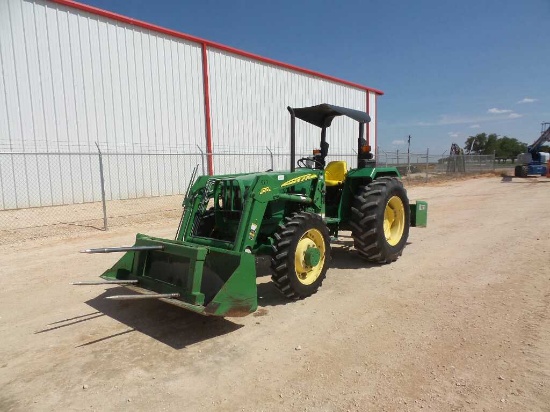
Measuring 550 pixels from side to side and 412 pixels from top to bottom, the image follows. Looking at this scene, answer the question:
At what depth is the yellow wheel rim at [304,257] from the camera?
14.8 feet

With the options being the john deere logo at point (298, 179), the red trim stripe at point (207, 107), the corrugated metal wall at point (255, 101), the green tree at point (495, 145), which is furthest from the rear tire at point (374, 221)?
the green tree at point (495, 145)

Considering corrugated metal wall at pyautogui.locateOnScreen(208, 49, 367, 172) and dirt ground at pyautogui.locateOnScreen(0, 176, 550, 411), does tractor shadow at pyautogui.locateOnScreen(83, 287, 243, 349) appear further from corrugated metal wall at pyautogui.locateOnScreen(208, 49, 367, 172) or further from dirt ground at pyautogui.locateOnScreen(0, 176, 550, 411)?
corrugated metal wall at pyautogui.locateOnScreen(208, 49, 367, 172)

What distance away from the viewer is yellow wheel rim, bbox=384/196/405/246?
21.6 ft

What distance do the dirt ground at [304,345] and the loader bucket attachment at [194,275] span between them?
0.32 metres

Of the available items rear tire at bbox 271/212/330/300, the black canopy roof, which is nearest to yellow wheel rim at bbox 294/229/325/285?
rear tire at bbox 271/212/330/300

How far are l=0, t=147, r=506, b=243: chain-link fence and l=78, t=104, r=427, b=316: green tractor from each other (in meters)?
4.94

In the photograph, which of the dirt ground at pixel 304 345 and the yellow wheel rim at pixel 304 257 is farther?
the yellow wheel rim at pixel 304 257

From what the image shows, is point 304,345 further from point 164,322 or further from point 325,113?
point 325,113

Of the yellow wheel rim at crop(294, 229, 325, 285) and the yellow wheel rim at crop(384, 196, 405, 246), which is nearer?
the yellow wheel rim at crop(294, 229, 325, 285)

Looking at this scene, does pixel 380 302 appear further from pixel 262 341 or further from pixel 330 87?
pixel 330 87

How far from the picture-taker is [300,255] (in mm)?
4500

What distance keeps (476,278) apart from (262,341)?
10.7ft

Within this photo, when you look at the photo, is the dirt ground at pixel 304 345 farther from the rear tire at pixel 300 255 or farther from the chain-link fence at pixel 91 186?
the chain-link fence at pixel 91 186

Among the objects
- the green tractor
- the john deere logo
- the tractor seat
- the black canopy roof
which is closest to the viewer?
the green tractor
